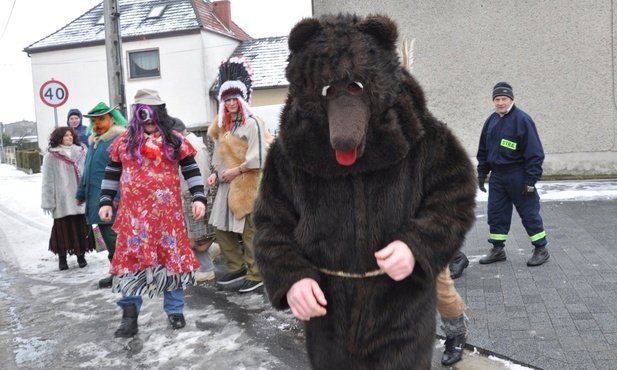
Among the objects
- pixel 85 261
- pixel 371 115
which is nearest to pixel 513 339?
pixel 371 115

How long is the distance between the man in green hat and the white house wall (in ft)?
68.2

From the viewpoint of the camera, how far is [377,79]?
6.35 ft

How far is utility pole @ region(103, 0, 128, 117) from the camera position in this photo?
9164mm

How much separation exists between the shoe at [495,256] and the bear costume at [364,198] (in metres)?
4.20

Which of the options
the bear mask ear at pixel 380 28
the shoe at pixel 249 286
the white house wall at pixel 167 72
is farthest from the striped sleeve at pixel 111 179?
the white house wall at pixel 167 72

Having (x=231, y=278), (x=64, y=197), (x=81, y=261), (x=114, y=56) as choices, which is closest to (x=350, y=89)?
(x=231, y=278)

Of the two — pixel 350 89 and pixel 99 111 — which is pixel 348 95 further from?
pixel 99 111

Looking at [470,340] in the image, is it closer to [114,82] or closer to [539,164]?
[539,164]

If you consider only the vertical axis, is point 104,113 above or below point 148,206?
above

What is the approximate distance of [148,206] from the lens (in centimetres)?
446

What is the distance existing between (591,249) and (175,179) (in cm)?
472

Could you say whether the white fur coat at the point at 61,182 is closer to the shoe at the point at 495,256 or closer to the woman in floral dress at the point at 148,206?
the woman in floral dress at the point at 148,206

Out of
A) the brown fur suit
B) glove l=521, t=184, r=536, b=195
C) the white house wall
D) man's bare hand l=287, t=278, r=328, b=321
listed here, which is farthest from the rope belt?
the white house wall

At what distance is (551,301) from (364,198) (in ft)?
11.4
